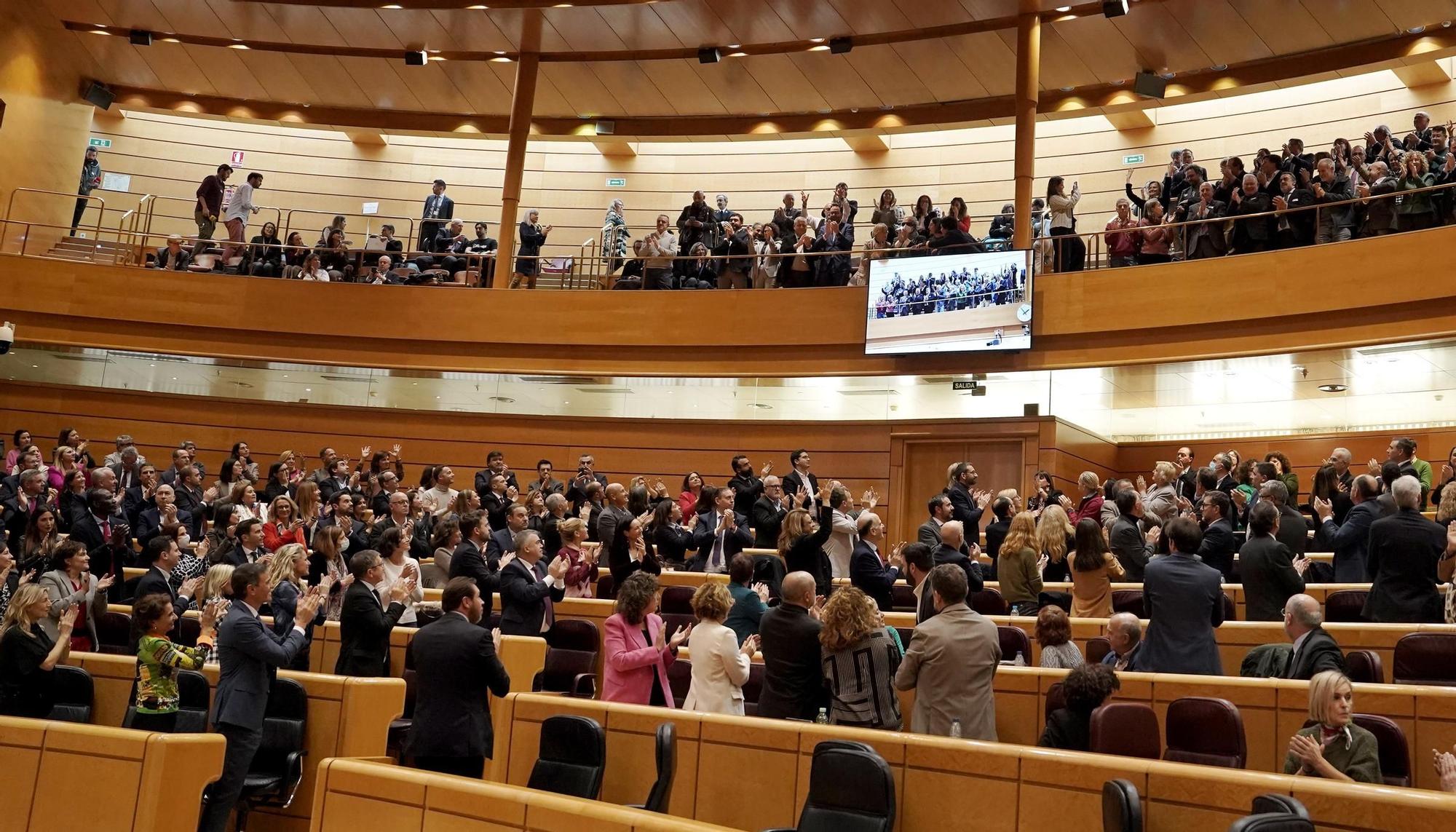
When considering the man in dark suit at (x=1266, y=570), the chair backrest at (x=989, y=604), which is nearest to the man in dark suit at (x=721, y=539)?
the chair backrest at (x=989, y=604)

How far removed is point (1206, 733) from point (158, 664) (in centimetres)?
443

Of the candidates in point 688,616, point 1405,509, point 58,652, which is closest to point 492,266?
point 688,616

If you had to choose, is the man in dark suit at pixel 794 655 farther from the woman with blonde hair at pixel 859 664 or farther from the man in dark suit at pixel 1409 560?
the man in dark suit at pixel 1409 560

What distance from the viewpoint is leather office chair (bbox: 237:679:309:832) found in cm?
571

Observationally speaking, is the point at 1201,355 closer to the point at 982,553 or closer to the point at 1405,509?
the point at 982,553

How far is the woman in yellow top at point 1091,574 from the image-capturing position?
6.89m

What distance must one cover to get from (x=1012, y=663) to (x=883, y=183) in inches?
513

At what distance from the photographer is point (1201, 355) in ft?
39.6

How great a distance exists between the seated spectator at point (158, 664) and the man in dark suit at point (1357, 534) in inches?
248

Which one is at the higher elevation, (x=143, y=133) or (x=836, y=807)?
(x=143, y=133)

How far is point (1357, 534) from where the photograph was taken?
24.1 feet

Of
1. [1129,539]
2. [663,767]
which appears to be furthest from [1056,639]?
[1129,539]

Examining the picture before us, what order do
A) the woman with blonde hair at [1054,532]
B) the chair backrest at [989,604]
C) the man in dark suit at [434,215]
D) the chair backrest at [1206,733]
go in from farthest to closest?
the man in dark suit at [434,215]
the woman with blonde hair at [1054,532]
the chair backrest at [989,604]
the chair backrest at [1206,733]

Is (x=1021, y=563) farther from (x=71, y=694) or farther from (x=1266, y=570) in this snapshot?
(x=71, y=694)
